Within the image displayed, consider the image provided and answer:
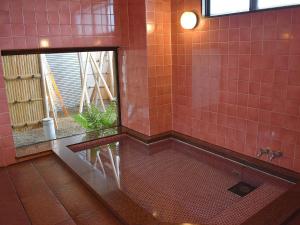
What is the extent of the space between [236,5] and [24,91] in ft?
10.6

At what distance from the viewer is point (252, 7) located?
2385 millimetres

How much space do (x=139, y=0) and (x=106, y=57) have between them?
1.25 metres

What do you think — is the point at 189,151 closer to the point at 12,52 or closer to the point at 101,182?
the point at 101,182

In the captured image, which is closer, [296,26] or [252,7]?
[296,26]

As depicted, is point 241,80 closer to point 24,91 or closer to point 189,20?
point 189,20

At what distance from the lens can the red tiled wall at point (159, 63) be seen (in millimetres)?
3043

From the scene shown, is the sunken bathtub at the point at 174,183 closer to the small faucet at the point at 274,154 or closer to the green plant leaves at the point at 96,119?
the small faucet at the point at 274,154

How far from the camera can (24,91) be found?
4133mm

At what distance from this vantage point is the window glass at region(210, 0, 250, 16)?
2.50 meters

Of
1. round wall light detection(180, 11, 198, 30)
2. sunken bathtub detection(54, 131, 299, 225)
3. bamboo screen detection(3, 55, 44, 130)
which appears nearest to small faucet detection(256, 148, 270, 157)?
sunken bathtub detection(54, 131, 299, 225)

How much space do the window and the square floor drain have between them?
153 centimetres

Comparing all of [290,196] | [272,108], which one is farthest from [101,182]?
[272,108]

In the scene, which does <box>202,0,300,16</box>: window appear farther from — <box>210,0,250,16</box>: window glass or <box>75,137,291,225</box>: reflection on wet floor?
<box>75,137,291,225</box>: reflection on wet floor

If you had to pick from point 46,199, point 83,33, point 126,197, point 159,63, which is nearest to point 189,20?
point 159,63
